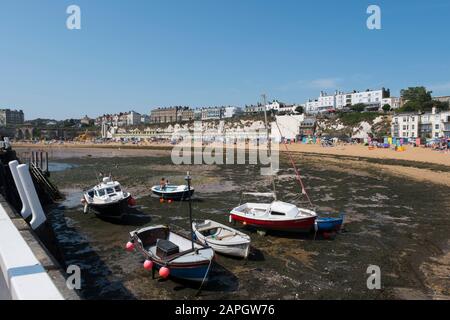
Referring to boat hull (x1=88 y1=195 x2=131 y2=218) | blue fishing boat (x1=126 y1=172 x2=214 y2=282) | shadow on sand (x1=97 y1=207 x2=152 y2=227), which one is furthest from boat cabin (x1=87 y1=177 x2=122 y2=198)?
blue fishing boat (x1=126 y1=172 x2=214 y2=282)

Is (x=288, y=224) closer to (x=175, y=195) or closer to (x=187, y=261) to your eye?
(x=187, y=261)

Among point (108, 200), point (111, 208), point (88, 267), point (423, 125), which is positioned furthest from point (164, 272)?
point (423, 125)

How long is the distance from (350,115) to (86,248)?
444 feet

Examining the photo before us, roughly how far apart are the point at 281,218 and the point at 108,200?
12.2 metres

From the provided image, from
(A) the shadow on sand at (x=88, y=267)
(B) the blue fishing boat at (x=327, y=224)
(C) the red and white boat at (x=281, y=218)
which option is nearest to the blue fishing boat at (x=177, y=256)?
(A) the shadow on sand at (x=88, y=267)

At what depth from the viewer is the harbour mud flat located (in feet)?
45.4

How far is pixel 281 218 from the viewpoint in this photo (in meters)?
19.9

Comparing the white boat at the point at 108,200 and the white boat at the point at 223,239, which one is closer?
the white boat at the point at 223,239

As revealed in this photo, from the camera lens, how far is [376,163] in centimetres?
6022

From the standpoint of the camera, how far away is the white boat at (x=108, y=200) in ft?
76.2

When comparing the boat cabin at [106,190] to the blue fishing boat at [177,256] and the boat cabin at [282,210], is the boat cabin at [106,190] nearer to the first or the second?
the blue fishing boat at [177,256]

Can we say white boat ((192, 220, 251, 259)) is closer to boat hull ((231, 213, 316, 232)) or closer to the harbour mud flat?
the harbour mud flat

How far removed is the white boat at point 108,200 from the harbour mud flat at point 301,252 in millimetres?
947

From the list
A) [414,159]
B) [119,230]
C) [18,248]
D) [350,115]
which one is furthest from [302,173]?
[350,115]
